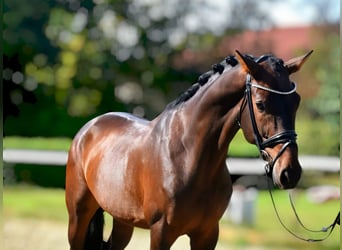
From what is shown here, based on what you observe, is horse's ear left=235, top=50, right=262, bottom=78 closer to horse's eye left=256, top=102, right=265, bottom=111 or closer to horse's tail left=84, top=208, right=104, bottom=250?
horse's eye left=256, top=102, right=265, bottom=111

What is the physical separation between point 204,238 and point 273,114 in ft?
2.01

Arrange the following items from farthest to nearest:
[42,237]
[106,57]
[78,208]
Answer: [106,57] < [42,237] < [78,208]

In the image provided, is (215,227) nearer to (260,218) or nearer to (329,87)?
(260,218)

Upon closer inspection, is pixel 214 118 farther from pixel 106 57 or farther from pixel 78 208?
pixel 106 57

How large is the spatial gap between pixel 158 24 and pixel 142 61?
17.5 inches

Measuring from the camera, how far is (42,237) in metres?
4.75

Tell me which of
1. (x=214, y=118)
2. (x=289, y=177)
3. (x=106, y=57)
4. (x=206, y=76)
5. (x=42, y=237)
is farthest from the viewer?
(x=106, y=57)

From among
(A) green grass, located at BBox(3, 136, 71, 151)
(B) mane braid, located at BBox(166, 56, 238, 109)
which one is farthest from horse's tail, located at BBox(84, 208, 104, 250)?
(A) green grass, located at BBox(3, 136, 71, 151)

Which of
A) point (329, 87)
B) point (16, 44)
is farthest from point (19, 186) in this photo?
point (329, 87)

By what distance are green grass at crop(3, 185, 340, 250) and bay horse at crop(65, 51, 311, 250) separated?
7.59 feet

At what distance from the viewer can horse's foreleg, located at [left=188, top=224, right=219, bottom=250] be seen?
6.95 ft

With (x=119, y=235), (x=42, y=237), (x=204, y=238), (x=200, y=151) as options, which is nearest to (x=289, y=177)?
(x=200, y=151)

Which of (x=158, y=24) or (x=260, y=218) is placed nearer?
(x=260, y=218)

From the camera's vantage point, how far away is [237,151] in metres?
4.89
